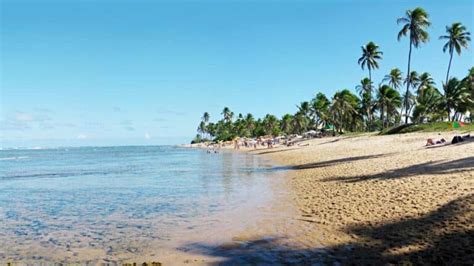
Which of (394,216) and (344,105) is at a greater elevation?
(344,105)

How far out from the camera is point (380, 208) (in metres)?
11.6

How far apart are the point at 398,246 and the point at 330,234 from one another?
1.84 m

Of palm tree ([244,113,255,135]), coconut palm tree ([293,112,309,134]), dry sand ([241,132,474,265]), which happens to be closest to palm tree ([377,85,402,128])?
coconut palm tree ([293,112,309,134])

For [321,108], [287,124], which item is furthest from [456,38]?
[287,124]

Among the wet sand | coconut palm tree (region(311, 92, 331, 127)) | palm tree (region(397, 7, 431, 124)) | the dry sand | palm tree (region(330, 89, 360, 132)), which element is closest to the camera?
the dry sand

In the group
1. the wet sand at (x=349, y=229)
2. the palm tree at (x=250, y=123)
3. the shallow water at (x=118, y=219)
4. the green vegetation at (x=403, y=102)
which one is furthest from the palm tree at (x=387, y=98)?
the palm tree at (x=250, y=123)

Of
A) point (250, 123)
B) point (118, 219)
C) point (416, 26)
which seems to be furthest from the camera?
point (250, 123)

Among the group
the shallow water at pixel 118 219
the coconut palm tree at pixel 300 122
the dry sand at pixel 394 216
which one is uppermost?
the coconut palm tree at pixel 300 122

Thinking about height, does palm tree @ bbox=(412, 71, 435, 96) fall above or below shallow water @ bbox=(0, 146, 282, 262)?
above

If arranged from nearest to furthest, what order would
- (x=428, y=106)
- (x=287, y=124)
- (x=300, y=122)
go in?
(x=428, y=106) < (x=300, y=122) < (x=287, y=124)

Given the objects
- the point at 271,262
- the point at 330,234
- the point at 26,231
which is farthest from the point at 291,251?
the point at 26,231

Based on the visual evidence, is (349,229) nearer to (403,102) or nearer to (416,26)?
(416,26)

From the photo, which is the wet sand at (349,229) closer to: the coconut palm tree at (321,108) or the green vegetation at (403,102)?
the green vegetation at (403,102)

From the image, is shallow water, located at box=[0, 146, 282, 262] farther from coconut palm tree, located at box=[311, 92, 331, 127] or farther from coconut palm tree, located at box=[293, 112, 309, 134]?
coconut palm tree, located at box=[293, 112, 309, 134]
